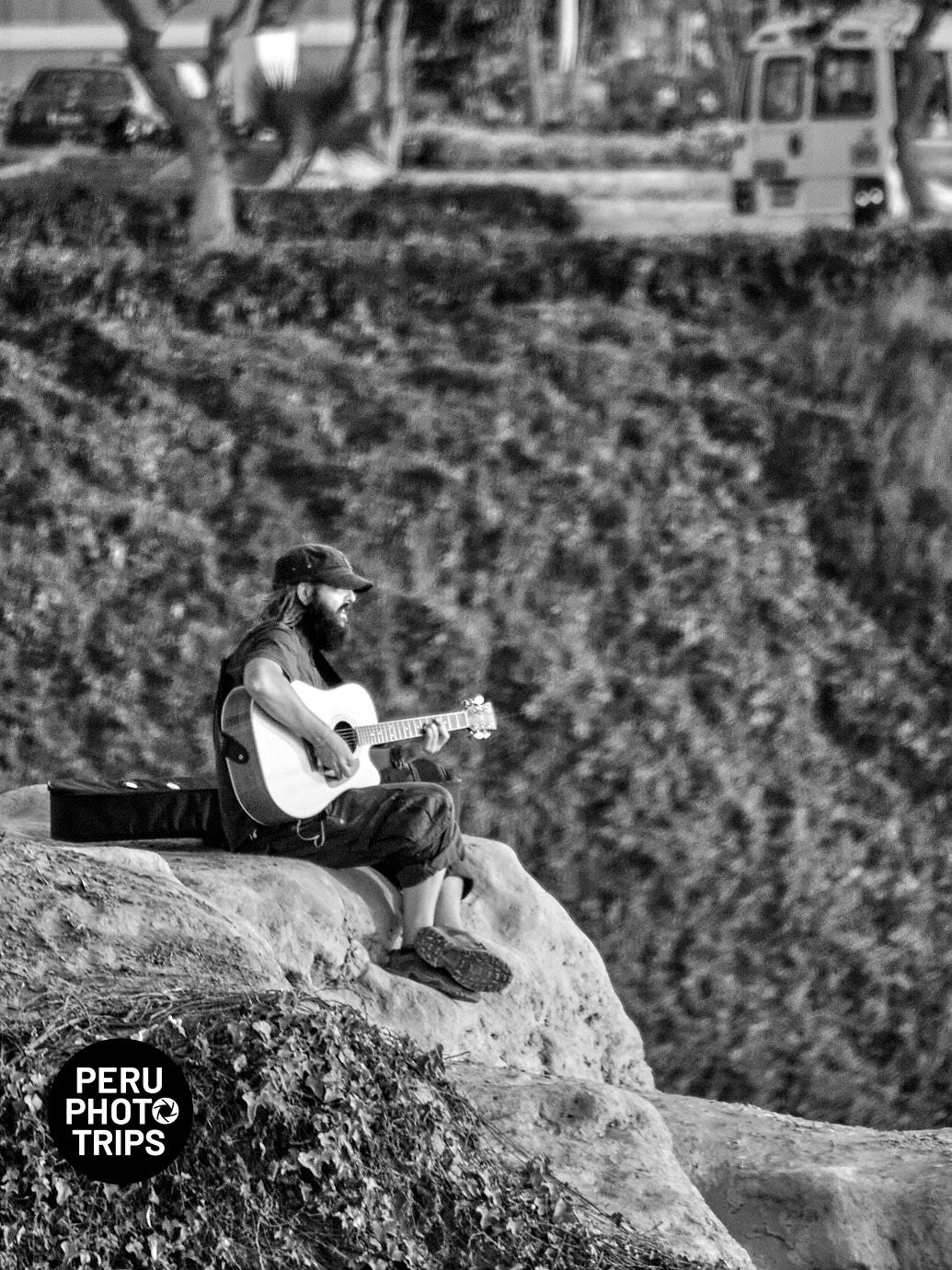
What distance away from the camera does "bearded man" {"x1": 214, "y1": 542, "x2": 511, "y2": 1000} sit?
6.49 meters

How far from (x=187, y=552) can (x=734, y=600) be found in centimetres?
262

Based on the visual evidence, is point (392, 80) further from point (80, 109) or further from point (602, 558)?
point (602, 558)

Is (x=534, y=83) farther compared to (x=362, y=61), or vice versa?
(x=534, y=83)

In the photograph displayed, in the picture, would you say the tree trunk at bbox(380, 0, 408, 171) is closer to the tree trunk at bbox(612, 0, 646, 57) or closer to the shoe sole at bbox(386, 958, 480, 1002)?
the tree trunk at bbox(612, 0, 646, 57)

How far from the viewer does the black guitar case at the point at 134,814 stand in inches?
268

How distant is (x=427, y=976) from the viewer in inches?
255

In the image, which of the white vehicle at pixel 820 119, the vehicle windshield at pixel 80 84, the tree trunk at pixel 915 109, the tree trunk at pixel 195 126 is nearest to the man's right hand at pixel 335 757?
the tree trunk at pixel 195 126

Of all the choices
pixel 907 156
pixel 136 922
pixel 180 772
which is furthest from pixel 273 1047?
pixel 907 156

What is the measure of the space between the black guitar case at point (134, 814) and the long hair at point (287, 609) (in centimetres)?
61

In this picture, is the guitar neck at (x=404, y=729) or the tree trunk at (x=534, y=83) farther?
the tree trunk at (x=534, y=83)

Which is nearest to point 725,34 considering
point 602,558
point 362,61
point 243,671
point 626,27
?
point 626,27

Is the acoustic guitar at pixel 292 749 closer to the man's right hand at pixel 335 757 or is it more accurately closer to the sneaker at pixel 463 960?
the man's right hand at pixel 335 757

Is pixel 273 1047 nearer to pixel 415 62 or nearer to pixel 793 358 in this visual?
pixel 793 358

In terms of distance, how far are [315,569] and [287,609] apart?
0.15 meters
